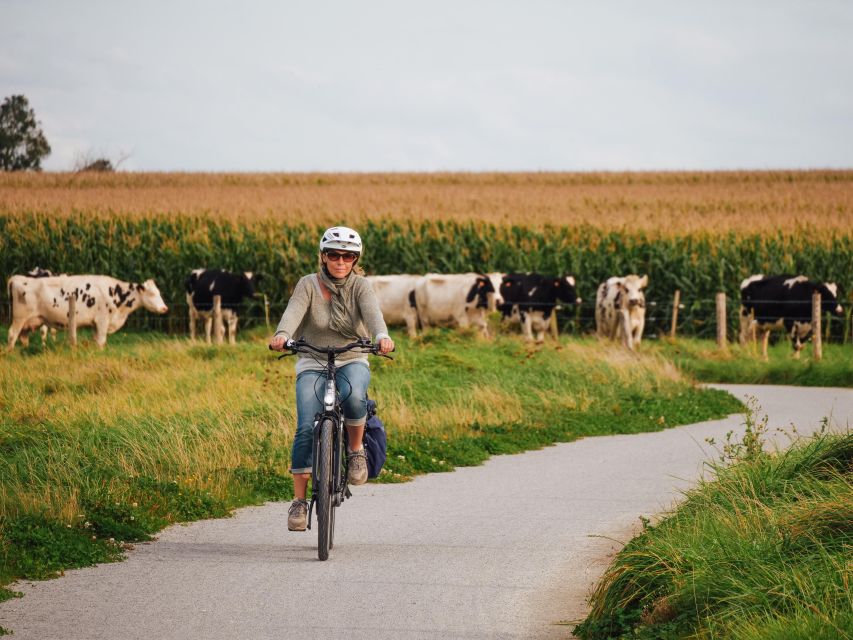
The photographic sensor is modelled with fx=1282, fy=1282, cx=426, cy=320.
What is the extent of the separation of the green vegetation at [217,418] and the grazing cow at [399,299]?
5.26 metres

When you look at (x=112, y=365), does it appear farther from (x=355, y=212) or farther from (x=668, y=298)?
(x=355, y=212)

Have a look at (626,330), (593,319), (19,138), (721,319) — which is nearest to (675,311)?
A: (721,319)

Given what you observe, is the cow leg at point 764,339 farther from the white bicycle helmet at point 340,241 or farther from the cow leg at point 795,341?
the white bicycle helmet at point 340,241

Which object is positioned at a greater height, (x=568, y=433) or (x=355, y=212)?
(x=355, y=212)

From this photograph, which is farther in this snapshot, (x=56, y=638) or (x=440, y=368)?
(x=440, y=368)

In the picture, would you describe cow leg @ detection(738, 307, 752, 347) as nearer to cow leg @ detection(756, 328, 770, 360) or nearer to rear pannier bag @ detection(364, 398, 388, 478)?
cow leg @ detection(756, 328, 770, 360)

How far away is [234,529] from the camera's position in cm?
991

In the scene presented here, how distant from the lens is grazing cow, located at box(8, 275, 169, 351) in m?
28.5

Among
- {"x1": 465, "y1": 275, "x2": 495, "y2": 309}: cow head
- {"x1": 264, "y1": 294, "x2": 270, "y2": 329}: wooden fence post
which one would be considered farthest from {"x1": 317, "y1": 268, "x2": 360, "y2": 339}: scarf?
{"x1": 264, "y1": 294, "x2": 270, "y2": 329}: wooden fence post

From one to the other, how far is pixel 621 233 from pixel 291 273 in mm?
9216

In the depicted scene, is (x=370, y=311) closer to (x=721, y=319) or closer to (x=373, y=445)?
(x=373, y=445)

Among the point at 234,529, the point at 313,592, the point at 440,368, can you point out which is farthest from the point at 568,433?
the point at 313,592

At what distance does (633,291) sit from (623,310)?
544 millimetres

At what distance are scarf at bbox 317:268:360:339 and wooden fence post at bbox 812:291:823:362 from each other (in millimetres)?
19355
